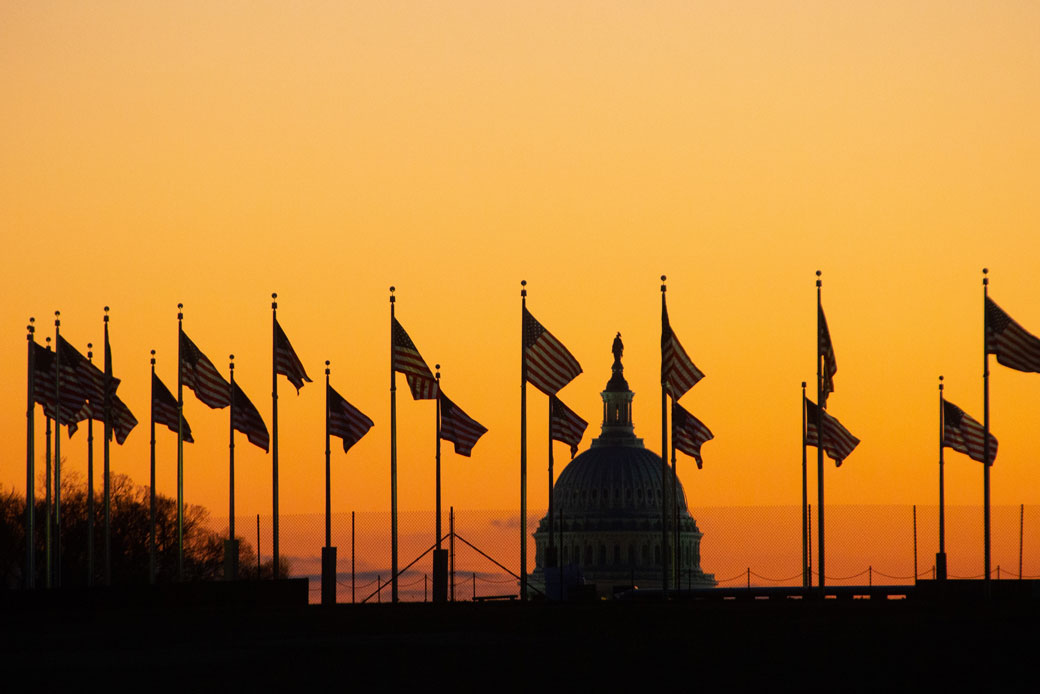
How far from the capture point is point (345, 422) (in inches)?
2299

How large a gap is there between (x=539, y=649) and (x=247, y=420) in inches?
1035

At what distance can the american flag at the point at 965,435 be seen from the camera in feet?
194

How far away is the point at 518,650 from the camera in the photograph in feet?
114

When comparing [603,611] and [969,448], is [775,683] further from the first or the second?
[969,448]

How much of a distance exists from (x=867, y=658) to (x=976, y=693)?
15.9ft

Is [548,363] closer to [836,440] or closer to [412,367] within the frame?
[412,367]

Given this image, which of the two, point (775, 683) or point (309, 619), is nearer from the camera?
point (775, 683)

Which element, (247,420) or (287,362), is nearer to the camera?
(287,362)

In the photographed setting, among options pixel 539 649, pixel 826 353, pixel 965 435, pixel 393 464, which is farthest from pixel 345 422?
pixel 539 649

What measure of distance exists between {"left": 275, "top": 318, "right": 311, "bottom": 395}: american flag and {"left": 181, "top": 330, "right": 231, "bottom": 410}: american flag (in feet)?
6.62

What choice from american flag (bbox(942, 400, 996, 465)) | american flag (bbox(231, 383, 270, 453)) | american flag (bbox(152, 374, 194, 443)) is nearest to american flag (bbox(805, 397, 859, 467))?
american flag (bbox(942, 400, 996, 465))

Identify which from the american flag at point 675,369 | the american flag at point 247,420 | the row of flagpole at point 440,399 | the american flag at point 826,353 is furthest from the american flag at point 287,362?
the american flag at point 826,353

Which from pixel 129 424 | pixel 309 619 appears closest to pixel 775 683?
pixel 309 619

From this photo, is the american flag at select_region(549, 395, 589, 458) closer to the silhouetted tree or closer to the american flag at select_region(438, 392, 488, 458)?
the american flag at select_region(438, 392, 488, 458)
